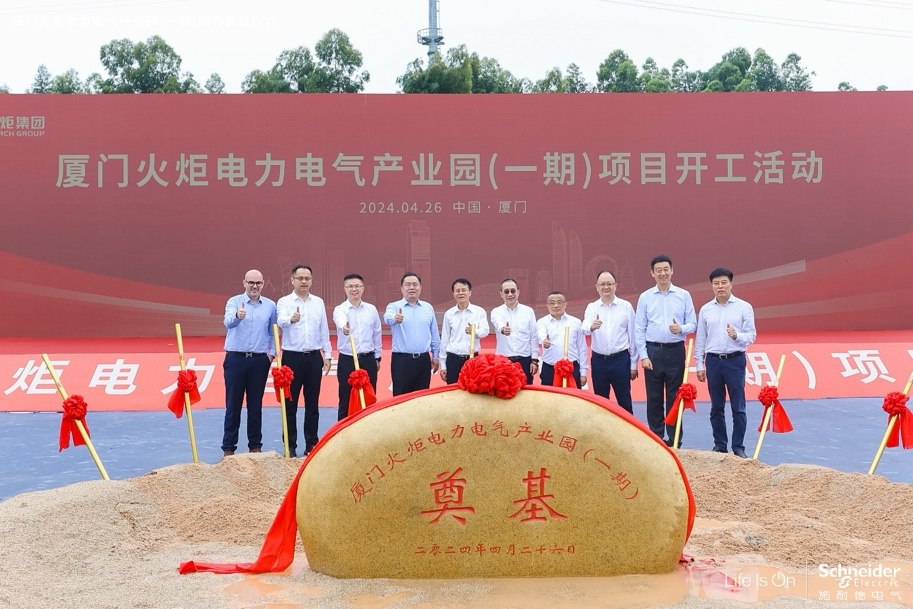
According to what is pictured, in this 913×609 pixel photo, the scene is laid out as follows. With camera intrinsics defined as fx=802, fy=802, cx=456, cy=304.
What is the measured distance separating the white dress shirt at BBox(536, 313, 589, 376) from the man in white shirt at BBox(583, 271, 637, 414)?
156mm

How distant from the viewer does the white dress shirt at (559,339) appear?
193 inches

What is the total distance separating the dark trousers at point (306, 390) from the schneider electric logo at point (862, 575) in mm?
2844

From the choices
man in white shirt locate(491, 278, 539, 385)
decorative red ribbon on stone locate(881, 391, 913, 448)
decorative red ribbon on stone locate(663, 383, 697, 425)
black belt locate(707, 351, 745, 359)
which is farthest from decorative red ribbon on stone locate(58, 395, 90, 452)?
decorative red ribbon on stone locate(881, 391, 913, 448)

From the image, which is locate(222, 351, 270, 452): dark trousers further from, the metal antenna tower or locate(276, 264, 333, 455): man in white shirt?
the metal antenna tower

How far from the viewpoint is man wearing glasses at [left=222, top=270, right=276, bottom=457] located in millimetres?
4449

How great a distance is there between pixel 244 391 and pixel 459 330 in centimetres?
129

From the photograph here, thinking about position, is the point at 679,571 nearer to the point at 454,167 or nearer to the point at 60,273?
the point at 454,167

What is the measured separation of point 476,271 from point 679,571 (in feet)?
18.9

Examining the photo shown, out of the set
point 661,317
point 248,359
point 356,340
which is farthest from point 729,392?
point 248,359

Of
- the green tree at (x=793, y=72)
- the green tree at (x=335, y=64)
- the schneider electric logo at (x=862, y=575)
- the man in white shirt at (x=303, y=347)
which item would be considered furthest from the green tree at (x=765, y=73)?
the schneider electric logo at (x=862, y=575)

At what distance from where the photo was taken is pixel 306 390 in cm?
470

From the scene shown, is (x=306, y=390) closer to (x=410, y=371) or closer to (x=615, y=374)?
(x=410, y=371)

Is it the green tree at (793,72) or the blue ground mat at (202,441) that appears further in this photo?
the green tree at (793,72)

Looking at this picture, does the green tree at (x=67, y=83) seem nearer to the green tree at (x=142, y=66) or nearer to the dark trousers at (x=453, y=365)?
the green tree at (x=142, y=66)
